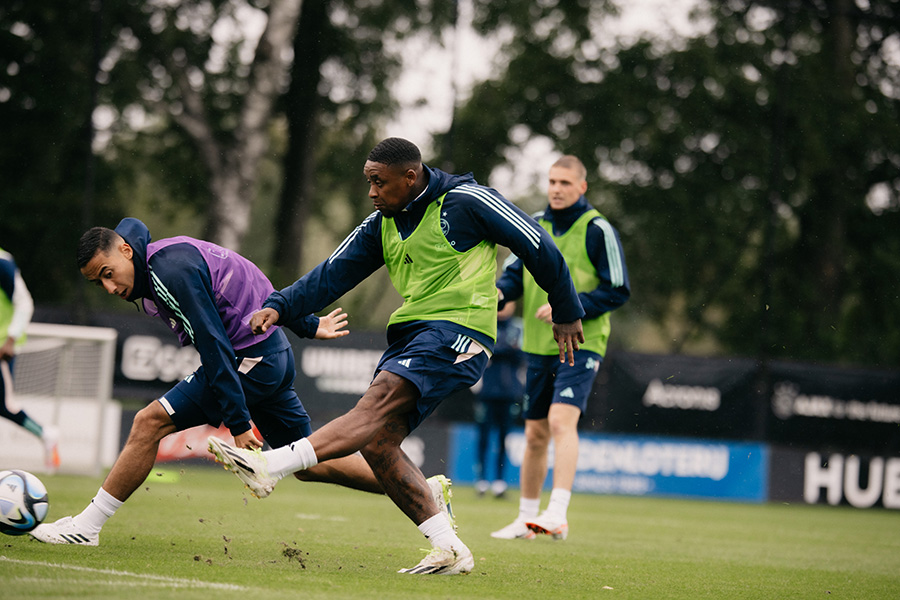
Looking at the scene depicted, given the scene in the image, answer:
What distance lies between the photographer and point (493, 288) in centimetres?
506

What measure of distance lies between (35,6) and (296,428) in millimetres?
10682

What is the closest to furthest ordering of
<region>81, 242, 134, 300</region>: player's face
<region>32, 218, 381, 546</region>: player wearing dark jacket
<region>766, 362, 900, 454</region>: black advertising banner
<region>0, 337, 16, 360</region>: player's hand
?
<region>32, 218, 381, 546</region>: player wearing dark jacket → <region>81, 242, 134, 300</region>: player's face → <region>0, 337, 16, 360</region>: player's hand → <region>766, 362, 900, 454</region>: black advertising banner

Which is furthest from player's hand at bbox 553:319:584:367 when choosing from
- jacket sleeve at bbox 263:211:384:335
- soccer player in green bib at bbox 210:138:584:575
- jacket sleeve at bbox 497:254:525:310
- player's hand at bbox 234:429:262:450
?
jacket sleeve at bbox 497:254:525:310

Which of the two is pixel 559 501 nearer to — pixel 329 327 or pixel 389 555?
pixel 389 555

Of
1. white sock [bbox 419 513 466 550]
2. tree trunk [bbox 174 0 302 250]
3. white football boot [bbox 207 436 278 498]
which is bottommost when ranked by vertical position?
white sock [bbox 419 513 466 550]

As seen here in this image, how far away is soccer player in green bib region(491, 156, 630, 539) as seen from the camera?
23.4 ft

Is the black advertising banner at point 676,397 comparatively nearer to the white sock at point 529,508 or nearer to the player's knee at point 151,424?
the white sock at point 529,508

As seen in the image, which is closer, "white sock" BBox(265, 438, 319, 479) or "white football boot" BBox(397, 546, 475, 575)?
"white sock" BBox(265, 438, 319, 479)

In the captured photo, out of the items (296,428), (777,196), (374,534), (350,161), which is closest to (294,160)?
(350,161)

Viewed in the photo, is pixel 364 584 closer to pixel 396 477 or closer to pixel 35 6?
pixel 396 477

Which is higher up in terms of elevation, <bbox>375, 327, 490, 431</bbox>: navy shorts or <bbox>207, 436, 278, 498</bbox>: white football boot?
<bbox>375, 327, 490, 431</bbox>: navy shorts

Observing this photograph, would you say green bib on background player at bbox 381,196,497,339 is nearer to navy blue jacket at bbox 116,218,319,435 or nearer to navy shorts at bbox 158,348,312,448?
navy blue jacket at bbox 116,218,319,435

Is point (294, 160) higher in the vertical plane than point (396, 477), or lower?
higher

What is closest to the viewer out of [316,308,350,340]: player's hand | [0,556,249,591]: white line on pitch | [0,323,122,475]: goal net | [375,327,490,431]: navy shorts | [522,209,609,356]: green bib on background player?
[0,556,249,591]: white line on pitch
